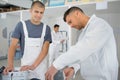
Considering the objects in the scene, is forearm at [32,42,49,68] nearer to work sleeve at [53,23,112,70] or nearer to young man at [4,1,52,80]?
young man at [4,1,52,80]

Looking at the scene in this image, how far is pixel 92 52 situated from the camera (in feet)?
3.66

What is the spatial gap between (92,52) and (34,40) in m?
0.79

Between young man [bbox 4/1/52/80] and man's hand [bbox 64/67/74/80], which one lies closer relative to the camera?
man's hand [bbox 64/67/74/80]

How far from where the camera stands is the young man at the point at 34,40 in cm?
177

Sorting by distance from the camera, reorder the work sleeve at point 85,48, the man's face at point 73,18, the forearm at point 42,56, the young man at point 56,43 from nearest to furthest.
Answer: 1. the work sleeve at point 85,48
2. the man's face at point 73,18
3. the forearm at point 42,56
4. the young man at point 56,43

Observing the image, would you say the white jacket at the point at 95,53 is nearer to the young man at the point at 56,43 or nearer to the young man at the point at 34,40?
the young man at the point at 34,40

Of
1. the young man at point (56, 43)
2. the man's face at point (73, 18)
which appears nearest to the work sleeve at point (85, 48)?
the man's face at point (73, 18)

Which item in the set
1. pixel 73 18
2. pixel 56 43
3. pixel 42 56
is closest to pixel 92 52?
pixel 73 18

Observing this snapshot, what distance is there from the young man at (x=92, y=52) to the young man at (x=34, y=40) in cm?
53

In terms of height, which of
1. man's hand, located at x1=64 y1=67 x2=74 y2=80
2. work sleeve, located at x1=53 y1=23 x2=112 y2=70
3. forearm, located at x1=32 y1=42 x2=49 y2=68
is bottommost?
man's hand, located at x1=64 y1=67 x2=74 y2=80

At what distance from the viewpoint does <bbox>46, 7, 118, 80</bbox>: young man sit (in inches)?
43.1

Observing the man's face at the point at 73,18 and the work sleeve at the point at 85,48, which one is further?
the man's face at the point at 73,18

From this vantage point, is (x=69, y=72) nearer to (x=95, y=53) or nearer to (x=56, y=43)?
(x=95, y=53)

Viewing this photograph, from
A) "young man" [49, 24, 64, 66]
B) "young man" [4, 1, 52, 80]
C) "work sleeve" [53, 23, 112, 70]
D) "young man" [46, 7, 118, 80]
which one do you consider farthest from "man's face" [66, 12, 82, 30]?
"young man" [49, 24, 64, 66]
